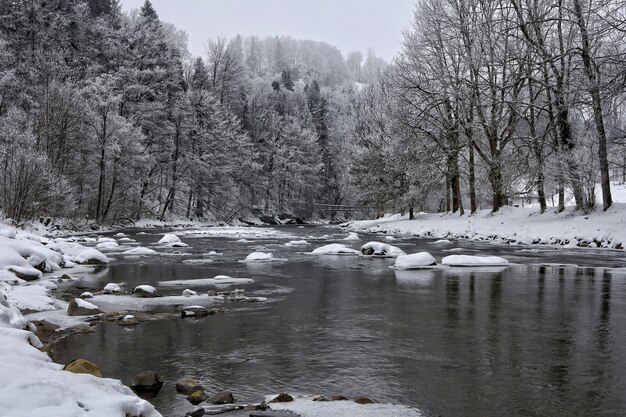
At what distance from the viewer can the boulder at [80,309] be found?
7.79 metres

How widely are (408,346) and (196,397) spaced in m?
2.86

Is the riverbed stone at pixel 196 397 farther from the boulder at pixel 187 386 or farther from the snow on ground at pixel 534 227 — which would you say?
the snow on ground at pixel 534 227

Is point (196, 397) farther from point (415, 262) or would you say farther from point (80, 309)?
point (415, 262)

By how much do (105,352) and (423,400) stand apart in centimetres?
371

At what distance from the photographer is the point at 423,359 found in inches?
226

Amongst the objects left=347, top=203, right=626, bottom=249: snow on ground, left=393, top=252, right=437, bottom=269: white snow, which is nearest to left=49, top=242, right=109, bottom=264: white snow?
left=393, top=252, right=437, bottom=269: white snow

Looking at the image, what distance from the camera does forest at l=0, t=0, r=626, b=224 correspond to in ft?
69.5

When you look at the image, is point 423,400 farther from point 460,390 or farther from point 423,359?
point 423,359

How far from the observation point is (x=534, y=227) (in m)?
23.5

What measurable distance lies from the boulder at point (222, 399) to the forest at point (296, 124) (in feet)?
50.1

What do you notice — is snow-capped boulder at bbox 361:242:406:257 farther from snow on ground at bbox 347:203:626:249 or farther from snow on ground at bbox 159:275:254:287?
snow on ground at bbox 347:203:626:249

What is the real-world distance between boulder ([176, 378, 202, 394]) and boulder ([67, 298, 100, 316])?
3.75m

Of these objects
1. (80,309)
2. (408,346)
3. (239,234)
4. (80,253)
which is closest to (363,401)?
(408,346)

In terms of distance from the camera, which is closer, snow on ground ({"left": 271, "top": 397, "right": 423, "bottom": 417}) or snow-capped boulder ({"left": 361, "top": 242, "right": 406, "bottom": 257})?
snow on ground ({"left": 271, "top": 397, "right": 423, "bottom": 417})
